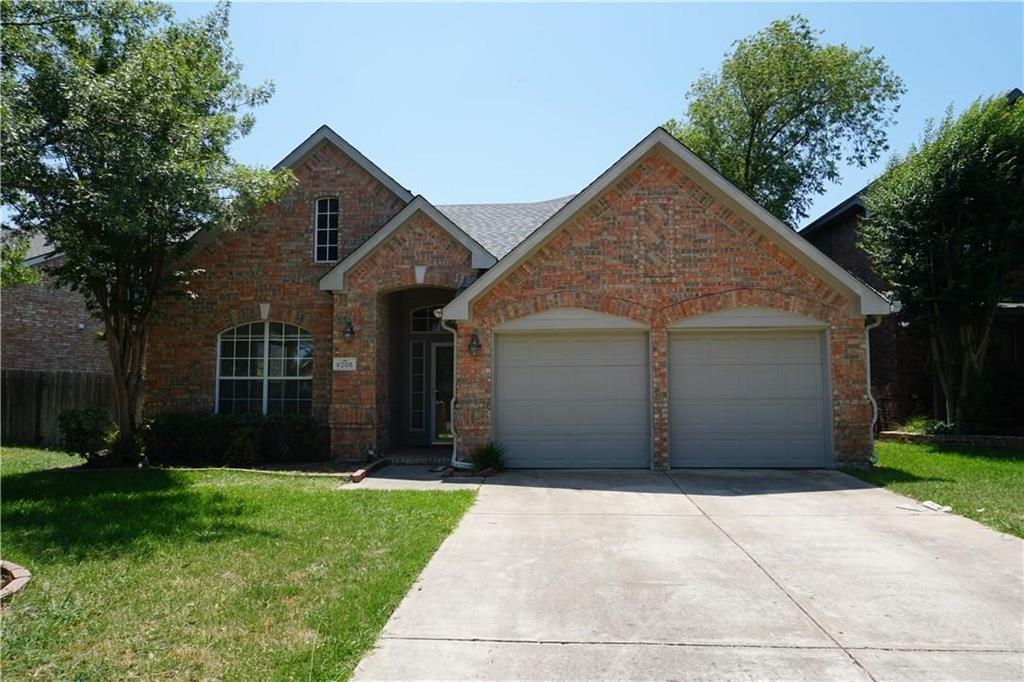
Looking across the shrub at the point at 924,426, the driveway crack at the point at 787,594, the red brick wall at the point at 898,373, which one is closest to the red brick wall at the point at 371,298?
the driveway crack at the point at 787,594

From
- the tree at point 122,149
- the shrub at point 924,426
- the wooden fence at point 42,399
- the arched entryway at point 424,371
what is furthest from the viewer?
the wooden fence at point 42,399

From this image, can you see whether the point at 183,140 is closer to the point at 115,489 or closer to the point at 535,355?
the point at 115,489

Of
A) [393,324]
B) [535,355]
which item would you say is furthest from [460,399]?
→ [393,324]

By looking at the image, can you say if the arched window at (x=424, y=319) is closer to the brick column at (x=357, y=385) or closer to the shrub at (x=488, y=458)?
the brick column at (x=357, y=385)

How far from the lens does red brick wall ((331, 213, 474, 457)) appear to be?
13.3m

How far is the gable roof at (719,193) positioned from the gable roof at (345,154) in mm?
3891

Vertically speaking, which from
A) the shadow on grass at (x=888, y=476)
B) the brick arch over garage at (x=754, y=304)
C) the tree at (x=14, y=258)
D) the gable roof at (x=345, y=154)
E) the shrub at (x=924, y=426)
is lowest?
the shadow on grass at (x=888, y=476)

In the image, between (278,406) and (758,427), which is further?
(278,406)

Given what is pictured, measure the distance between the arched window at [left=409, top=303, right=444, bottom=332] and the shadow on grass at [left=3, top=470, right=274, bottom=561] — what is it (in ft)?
20.6

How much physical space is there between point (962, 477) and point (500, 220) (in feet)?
35.9

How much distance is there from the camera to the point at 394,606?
5.17 m

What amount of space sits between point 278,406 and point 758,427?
9.66 metres

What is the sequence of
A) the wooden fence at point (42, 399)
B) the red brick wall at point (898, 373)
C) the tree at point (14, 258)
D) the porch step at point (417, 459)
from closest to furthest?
the tree at point (14, 258), the porch step at point (417, 459), the wooden fence at point (42, 399), the red brick wall at point (898, 373)

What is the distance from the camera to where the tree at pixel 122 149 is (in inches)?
396
